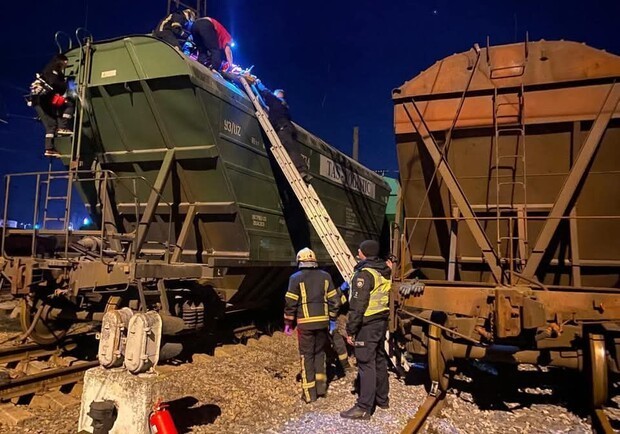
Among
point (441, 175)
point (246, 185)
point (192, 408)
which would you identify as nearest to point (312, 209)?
point (246, 185)

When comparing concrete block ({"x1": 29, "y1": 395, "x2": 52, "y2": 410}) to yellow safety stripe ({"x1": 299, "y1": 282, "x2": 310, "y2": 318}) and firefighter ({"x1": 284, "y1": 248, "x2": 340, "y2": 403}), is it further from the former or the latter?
yellow safety stripe ({"x1": 299, "y1": 282, "x2": 310, "y2": 318})

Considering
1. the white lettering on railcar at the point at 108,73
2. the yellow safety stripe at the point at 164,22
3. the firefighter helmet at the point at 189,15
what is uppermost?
the firefighter helmet at the point at 189,15

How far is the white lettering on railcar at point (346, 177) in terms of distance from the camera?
31.7ft

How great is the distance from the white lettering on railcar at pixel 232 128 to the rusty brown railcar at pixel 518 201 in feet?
7.32

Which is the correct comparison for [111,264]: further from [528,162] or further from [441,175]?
[528,162]

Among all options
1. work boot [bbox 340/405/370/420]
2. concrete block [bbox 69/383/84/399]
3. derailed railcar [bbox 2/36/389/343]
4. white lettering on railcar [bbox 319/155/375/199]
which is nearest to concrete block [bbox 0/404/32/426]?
concrete block [bbox 69/383/84/399]

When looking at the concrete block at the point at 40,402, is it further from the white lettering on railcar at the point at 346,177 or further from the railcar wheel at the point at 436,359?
the white lettering on railcar at the point at 346,177

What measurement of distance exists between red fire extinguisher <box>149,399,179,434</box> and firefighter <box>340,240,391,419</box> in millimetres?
1831

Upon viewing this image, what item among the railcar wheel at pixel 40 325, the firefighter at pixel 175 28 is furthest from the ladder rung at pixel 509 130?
the railcar wheel at pixel 40 325

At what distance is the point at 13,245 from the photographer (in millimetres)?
6293

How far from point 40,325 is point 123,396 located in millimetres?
3354

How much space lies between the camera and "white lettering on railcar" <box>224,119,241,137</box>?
6.61 m

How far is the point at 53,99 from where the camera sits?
6422 mm

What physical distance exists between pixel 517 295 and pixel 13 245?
585 cm
